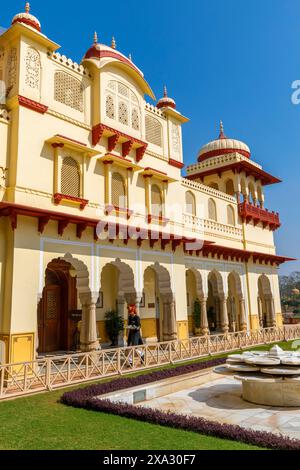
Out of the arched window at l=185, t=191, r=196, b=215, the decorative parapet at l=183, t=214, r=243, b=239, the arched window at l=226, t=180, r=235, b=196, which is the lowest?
the decorative parapet at l=183, t=214, r=243, b=239

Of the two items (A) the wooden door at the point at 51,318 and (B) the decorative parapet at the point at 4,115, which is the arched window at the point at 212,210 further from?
(B) the decorative parapet at the point at 4,115

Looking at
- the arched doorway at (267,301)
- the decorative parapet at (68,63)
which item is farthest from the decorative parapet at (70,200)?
the arched doorway at (267,301)

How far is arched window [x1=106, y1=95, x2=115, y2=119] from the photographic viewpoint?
48.2 feet

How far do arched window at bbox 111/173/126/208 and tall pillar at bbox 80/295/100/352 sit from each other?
3.94m

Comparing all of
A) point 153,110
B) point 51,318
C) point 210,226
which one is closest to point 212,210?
point 210,226

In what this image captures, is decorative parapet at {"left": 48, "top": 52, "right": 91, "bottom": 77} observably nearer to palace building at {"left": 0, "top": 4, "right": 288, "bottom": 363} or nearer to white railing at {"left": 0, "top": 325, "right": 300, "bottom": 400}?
palace building at {"left": 0, "top": 4, "right": 288, "bottom": 363}

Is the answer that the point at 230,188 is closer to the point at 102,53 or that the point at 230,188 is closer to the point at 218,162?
the point at 218,162

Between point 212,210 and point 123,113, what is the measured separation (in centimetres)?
837

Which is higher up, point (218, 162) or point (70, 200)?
point (218, 162)

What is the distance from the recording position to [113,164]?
48.2 feet

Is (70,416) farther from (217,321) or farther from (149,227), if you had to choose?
(217,321)

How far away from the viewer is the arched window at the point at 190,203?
19.4 metres

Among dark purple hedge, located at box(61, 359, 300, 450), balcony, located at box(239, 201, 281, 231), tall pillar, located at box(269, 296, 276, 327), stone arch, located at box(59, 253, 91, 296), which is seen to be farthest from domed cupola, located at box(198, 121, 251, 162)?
dark purple hedge, located at box(61, 359, 300, 450)

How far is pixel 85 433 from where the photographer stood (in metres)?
6.14
